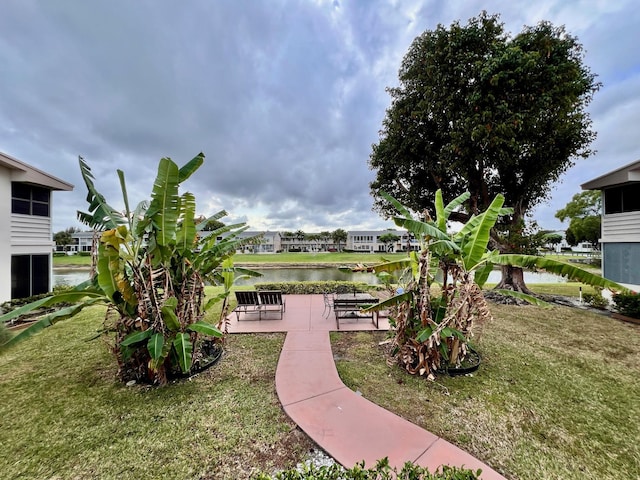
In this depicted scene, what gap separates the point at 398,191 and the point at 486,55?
5.95 m

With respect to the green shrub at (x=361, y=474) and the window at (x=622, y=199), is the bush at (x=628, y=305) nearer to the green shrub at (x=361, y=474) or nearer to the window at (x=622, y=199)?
the window at (x=622, y=199)

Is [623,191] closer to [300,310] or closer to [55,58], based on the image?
[300,310]

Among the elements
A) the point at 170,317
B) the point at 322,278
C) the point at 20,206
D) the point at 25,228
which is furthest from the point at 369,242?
the point at 170,317

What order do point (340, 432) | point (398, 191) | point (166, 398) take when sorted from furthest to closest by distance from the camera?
point (398, 191)
point (166, 398)
point (340, 432)

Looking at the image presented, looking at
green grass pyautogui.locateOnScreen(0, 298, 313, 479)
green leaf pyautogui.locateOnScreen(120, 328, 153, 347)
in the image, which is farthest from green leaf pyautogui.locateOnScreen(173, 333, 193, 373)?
green grass pyautogui.locateOnScreen(0, 298, 313, 479)

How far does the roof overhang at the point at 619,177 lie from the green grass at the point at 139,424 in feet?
39.5

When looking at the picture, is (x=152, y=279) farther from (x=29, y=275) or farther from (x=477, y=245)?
(x=29, y=275)

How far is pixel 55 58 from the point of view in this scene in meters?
7.25

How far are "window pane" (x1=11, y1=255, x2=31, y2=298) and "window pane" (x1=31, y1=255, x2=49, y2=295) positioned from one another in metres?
0.13

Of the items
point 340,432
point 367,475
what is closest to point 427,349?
point 340,432

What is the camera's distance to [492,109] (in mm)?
8680

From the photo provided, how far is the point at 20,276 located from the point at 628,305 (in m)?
19.6

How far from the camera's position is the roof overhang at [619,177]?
7.96 metres

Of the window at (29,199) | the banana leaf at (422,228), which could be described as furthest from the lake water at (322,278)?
the banana leaf at (422,228)
